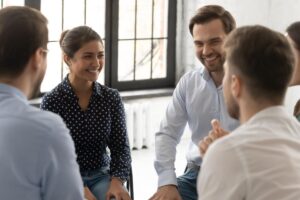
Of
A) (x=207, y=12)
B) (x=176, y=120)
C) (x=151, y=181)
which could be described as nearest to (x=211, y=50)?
(x=207, y=12)

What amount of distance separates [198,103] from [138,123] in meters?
2.48

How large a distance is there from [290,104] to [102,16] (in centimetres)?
188

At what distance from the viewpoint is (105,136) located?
2.67 metres

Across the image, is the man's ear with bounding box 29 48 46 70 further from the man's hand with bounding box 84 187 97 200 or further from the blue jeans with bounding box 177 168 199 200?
the blue jeans with bounding box 177 168 199 200

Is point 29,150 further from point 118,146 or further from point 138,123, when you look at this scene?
point 138,123

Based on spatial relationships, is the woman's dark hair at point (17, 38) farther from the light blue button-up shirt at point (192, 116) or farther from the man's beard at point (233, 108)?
the light blue button-up shirt at point (192, 116)

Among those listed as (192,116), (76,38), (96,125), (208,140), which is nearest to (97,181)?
(96,125)

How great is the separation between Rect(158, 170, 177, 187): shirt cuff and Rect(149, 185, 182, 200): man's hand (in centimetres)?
2

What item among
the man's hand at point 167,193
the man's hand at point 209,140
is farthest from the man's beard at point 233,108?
the man's hand at point 167,193

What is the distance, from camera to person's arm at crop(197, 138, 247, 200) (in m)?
1.36

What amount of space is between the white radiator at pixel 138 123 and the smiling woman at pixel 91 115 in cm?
225

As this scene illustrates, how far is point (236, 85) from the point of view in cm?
150

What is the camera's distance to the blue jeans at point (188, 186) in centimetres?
257

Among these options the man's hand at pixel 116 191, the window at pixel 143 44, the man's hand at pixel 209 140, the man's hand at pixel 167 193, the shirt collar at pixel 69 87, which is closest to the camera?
the man's hand at pixel 209 140
